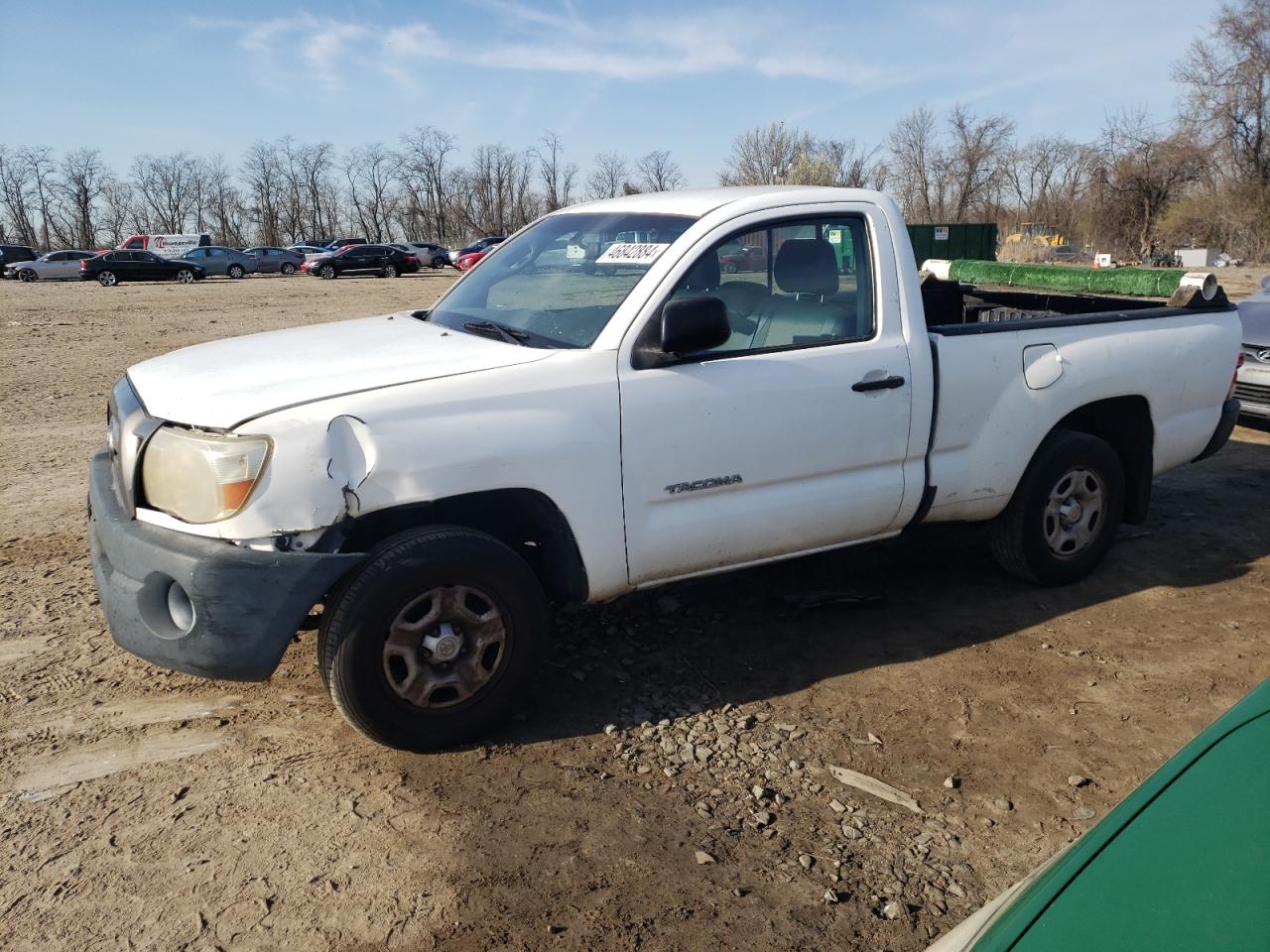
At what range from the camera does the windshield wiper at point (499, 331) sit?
12.2ft

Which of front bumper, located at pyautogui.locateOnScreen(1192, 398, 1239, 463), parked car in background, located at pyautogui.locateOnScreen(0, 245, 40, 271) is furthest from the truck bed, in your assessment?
parked car in background, located at pyautogui.locateOnScreen(0, 245, 40, 271)

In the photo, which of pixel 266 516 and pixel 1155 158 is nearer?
pixel 266 516

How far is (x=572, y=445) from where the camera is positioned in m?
3.40

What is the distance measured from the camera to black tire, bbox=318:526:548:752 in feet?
10.3

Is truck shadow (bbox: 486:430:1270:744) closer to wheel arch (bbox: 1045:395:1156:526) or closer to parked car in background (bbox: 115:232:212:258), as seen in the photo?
wheel arch (bbox: 1045:395:1156:526)

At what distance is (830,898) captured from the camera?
2.73m

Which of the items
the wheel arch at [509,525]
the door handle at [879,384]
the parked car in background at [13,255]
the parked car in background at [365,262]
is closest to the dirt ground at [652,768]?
the wheel arch at [509,525]

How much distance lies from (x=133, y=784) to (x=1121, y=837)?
2987 mm

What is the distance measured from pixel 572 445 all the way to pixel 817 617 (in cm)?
179

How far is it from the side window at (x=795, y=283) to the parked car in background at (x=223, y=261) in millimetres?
45115

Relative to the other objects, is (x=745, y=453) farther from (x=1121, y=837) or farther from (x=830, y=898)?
(x=1121, y=837)

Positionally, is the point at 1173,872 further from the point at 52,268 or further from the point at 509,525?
the point at 52,268

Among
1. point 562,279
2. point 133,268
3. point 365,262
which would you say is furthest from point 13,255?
point 562,279

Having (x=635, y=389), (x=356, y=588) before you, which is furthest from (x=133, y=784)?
(x=635, y=389)
